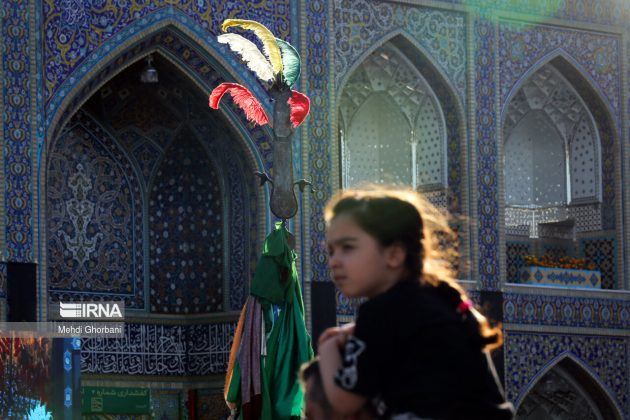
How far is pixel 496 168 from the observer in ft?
54.3

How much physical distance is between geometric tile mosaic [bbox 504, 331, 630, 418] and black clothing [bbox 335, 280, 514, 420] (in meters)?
13.7

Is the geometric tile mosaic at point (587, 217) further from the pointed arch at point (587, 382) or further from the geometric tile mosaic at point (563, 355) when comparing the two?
the pointed arch at point (587, 382)

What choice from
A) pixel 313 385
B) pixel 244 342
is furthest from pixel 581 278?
pixel 313 385

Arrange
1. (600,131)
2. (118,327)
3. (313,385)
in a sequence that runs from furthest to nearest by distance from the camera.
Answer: (600,131) → (118,327) → (313,385)

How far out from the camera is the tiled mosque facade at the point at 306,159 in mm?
13812

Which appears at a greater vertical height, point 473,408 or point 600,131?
point 600,131

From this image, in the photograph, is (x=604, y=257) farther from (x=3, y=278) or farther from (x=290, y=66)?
(x=290, y=66)

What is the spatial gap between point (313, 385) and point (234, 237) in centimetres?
1283

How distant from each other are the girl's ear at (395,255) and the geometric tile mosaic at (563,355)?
13594 mm

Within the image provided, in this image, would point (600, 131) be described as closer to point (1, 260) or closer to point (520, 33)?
point (520, 33)

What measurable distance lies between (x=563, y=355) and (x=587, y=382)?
0.58 metres


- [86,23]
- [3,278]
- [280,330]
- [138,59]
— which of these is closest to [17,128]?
[86,23]

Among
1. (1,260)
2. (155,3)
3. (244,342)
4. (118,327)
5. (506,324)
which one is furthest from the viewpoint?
(506,324)

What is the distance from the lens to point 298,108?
9.03 meters
